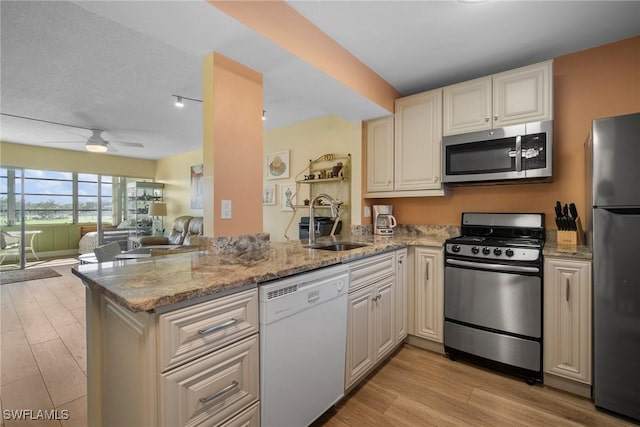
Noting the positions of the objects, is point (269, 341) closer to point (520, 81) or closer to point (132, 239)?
point (520, 81)

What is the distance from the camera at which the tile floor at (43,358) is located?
1.65 m

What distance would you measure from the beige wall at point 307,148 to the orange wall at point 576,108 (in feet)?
4.22

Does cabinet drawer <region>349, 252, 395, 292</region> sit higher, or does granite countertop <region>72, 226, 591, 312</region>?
granite countertop <region>72, 226, 591, 312</region>

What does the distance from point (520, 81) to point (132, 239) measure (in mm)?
7505

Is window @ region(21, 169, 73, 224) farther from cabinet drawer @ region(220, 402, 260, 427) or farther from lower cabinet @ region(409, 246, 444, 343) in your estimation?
lower cabinet @ region(409, 246, 444, 343)

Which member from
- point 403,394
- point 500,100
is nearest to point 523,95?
point 500,100

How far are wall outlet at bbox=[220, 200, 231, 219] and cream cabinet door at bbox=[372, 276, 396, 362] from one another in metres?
1.11

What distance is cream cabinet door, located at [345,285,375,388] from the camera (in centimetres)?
169

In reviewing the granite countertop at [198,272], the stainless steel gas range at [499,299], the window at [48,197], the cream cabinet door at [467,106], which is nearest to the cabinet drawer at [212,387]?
the granite countertop at [198,272]

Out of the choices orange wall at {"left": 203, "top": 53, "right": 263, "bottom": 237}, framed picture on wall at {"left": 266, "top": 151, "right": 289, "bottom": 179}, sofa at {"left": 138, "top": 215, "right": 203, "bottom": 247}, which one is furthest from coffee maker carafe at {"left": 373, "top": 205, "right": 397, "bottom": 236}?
sofa at {"left": 138, "top": 215, "right": 203, "bottom": 247}

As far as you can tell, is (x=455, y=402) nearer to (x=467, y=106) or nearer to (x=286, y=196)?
(x=467, y=106)

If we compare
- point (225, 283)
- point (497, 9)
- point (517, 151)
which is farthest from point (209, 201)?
point (517, 151)

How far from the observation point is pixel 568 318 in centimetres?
177

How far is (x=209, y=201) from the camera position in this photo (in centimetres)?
166
